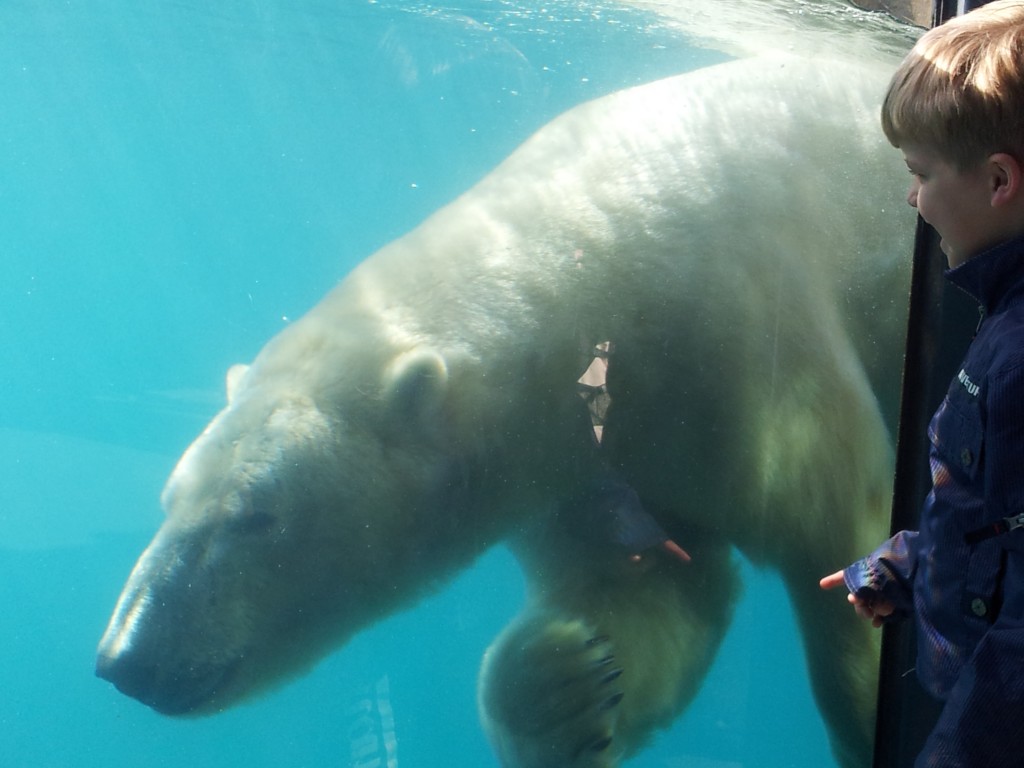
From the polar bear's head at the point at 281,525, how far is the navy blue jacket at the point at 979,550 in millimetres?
1383

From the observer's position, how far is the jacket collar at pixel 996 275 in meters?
1.09

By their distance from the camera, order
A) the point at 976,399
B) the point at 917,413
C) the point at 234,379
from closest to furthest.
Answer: the point at 976,399
the point at 917,413
the point at 234,379

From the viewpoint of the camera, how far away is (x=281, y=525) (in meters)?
2.36

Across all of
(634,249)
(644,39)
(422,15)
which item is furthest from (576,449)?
(422,15)

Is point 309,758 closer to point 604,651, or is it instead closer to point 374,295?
point 604,651

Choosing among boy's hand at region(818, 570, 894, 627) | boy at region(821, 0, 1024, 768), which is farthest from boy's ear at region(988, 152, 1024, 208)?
boy's hand at region(818, 570, 894, 627)

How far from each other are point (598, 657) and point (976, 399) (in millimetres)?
1686

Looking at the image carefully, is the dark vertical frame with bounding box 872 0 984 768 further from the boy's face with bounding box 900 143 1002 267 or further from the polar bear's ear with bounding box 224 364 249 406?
the polar bear's ear with bounding box 224 364 249 406

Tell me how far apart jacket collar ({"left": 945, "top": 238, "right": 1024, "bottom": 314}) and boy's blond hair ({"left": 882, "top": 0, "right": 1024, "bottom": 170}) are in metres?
0.11

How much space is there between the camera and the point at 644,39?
3.86 m

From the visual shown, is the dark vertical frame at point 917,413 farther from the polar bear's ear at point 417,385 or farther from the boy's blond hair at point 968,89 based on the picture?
the polar bear's ear at point 417,385

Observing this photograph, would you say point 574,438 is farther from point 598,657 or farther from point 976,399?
point 976,399

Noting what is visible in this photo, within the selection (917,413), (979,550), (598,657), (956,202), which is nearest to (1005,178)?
(956,202)

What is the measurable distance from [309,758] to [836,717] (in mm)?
1708
